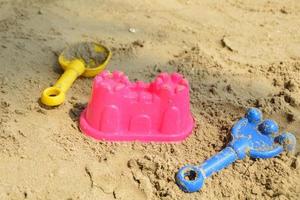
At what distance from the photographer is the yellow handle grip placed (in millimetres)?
1524

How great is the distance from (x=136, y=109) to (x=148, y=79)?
35 centimetres

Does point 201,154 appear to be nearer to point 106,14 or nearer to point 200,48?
point 200,48

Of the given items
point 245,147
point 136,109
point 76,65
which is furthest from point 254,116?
point 76,65

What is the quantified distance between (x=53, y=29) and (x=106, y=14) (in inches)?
11.2

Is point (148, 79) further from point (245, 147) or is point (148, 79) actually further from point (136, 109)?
point (245, 147)

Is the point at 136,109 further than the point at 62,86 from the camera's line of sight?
No

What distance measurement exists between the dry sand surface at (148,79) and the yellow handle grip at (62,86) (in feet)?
0.13

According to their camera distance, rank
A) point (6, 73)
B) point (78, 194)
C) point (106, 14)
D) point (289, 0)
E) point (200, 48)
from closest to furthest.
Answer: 1. point (78, 194)
2. point (6, 73)
3. point (200, 48)
4. point (106, 14)
5. point (289, 0)

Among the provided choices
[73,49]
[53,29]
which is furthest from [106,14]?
[73,49]

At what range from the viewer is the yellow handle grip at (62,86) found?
1.52 metres

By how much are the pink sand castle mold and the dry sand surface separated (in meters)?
0.04

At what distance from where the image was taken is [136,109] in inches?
56.0

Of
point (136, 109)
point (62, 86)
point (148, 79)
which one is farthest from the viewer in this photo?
point (148, 79)

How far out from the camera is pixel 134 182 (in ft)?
4.36
